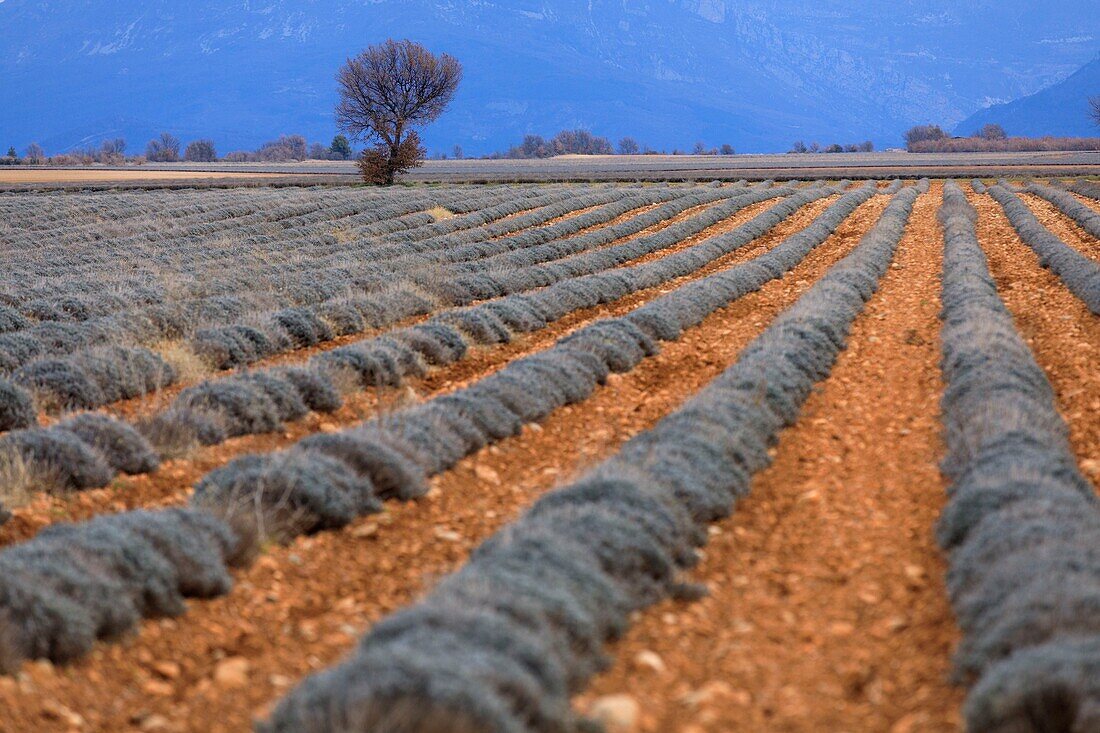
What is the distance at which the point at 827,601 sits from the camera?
582 cm

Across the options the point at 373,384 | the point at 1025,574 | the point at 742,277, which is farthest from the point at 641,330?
the point at 1025,574

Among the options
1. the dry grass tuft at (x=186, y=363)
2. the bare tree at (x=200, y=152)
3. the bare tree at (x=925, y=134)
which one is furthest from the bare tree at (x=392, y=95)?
the bare tree at (x=925, y=134)

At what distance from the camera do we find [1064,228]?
29016 mm

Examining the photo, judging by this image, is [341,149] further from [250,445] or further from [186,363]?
[250,445]

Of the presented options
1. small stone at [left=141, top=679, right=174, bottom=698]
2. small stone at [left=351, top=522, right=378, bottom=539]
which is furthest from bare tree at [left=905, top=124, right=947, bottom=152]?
small stone at [left=141, top=679, right=174, bottom=698]

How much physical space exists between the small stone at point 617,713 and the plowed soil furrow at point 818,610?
0.07 meters

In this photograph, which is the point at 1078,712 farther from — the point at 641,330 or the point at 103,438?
the point at 641,330

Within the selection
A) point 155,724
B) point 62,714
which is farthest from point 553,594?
point 62,714

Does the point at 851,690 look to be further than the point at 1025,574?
No

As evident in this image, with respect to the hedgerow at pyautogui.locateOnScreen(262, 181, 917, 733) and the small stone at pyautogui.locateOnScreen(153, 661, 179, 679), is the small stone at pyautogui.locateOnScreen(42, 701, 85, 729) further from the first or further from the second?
the hedgerow at pyautogui.locateOnScreen(262, 181, 917, 733)

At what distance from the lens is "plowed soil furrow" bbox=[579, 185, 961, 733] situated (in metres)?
4.62

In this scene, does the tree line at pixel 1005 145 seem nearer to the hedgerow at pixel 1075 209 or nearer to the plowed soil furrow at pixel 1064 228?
the hedgerow at pixel 1075 209

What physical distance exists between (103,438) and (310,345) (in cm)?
629

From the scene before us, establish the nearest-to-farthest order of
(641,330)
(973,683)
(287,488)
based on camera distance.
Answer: (973,683) < (287,488) < (641,330)
